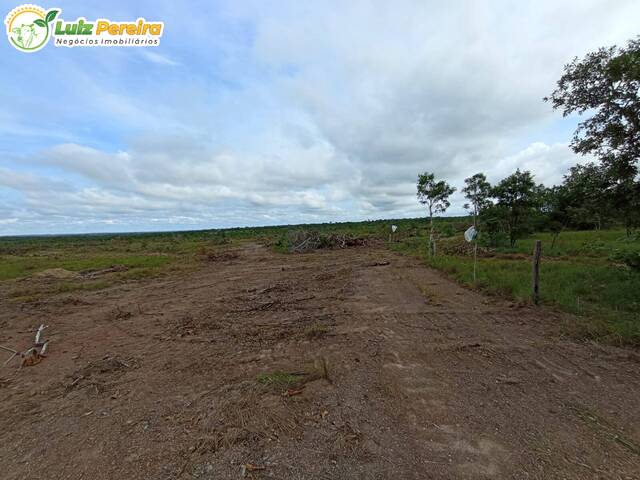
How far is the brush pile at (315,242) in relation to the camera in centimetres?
2332

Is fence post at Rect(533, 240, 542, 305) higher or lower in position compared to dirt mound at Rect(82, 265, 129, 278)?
higher

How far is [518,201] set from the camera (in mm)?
16422

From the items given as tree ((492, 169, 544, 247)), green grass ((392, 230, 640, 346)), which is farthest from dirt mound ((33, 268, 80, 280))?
tree ((492, 169, 544, 247))

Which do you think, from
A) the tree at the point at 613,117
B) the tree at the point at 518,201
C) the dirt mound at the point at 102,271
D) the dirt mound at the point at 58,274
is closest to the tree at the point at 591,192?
the tree at the point at 613,117

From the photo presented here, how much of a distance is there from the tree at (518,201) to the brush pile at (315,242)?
437 inches

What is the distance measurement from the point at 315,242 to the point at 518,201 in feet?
46.7

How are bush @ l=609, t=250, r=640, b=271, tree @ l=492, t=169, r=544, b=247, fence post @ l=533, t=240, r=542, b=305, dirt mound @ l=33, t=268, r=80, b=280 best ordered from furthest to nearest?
tree @ l=492, t=169, r=544, b=247 < dirt mound @ l=33, t=268, r=80, b=280 < fence post @ l=533, t=240, r=542, b=305 < bush @ l=609, t=250, r=640, b=271

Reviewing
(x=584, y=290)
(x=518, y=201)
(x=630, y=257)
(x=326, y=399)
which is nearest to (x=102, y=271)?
(x=326, y=399)

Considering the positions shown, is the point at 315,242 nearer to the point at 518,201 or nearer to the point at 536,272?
the point at 518,201

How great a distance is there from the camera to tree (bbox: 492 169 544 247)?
52.8ft

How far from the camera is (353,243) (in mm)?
25016

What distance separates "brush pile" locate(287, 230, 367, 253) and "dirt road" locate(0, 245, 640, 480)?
649 inches

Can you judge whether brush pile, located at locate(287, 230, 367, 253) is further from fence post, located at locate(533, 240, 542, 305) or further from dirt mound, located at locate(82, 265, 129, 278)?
fence post, located at locate(533, 240, 542, 305)

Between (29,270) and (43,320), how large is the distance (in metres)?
12.5
